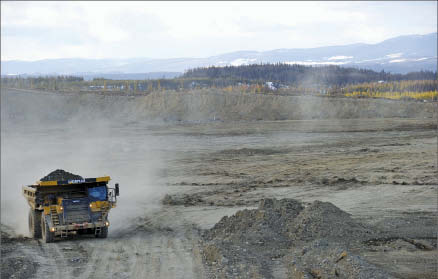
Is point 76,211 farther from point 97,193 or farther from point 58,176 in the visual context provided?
point 58,176

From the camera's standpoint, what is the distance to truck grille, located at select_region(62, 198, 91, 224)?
16.5 m

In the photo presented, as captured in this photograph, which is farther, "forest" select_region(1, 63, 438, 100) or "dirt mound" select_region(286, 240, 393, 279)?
"forest" select_region(1, 63, 438, 100)

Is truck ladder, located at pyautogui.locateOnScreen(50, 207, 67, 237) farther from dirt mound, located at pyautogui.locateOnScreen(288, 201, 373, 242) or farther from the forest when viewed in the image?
the forest

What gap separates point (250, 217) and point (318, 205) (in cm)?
201

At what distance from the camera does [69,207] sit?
54.4 feet

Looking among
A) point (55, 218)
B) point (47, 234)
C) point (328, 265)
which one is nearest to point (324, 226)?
point (328, 265)

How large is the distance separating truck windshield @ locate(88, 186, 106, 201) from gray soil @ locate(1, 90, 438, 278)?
1149 mm

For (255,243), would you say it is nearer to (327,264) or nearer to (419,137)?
(327,264)

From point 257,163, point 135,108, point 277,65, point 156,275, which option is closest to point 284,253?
point 156,275

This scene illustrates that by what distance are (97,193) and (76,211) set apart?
2.85 ft

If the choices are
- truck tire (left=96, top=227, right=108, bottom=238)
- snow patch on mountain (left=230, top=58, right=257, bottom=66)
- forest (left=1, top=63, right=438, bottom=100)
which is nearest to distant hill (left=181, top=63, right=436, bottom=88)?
forest (left=1, top=63, right=438, bottom=100)

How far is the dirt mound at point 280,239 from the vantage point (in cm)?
1314

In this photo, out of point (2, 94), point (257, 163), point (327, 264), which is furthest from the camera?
point (2, 94)

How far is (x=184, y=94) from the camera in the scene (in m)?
74.4
